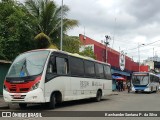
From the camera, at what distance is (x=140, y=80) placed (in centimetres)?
4319

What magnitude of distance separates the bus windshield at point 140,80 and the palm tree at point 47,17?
17641 millimetres

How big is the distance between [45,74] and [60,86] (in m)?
1.60

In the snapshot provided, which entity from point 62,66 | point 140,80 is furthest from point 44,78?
point 140,80

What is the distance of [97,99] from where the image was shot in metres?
22.7

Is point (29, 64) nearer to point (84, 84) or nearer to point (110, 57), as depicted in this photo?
point (84, 84)

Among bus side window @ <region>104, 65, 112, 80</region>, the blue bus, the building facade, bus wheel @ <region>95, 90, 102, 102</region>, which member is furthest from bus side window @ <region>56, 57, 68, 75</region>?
the blue bus

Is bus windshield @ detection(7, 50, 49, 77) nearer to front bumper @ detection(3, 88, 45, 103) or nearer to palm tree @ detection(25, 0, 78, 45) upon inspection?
front bumper @ detection(3, 88, 45, 103)

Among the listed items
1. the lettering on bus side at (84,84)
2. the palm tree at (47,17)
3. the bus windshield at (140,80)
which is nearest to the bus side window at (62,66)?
the lettering on bus side at (84,84)

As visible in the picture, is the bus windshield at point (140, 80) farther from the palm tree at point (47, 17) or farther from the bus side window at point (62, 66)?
the bus side window at point (62, 66)

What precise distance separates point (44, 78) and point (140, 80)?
29.8m

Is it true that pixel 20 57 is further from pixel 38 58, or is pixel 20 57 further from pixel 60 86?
pixel 60 86

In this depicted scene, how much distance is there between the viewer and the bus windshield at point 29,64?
597 inches

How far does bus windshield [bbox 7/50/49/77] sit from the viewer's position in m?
15.2

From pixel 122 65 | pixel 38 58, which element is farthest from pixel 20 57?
pixel 122 65
